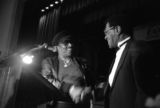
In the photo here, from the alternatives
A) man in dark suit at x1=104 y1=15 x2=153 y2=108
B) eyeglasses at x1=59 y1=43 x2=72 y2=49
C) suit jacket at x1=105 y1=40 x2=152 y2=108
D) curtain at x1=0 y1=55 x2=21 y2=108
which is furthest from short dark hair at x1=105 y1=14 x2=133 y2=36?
curtain at x1=0 y1=55 x2=21 y2=108

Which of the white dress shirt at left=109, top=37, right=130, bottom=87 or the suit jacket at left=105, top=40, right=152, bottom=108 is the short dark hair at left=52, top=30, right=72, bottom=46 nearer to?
the white dress shirt at left=109, top=37, right=130, bottom=87

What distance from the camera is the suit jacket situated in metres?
2.27

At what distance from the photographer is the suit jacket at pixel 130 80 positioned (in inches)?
89.4

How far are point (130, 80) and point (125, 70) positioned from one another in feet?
0.42

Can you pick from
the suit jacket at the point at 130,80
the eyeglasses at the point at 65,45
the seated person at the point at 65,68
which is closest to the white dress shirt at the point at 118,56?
the suit jacket at the point at 130,80

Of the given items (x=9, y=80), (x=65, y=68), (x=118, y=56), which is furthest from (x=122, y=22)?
(x=9, y=80)

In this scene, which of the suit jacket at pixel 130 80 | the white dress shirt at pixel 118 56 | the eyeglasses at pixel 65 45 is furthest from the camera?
the eyeglasses at pixel 65 45

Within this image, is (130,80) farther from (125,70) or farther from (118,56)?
(118,56)

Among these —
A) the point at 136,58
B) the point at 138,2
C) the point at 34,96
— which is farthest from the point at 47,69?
the point at 138,2

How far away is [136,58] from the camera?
7.77 ft

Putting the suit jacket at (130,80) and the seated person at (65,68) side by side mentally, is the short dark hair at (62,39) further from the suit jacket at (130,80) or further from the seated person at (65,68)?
the suit jacket at (130,80)

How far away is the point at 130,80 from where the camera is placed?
2457mm

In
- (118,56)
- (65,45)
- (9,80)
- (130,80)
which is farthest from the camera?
(9,80)

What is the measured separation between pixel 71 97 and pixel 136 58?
3.16ft
